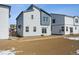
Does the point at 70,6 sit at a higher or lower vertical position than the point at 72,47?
higher

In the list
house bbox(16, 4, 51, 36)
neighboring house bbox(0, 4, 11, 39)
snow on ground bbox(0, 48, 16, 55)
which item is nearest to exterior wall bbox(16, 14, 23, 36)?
house bbox(16, 4, 51, 36)

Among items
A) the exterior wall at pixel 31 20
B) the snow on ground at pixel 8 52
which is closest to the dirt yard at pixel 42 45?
the snow on ground at pixel 8 52

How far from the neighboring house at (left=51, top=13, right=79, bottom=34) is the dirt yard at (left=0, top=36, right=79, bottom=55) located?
0.10m

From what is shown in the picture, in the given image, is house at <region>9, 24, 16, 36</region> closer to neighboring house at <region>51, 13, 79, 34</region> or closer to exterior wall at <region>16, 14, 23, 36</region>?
exterior wall at <region>16, 14, 23, 36</region>

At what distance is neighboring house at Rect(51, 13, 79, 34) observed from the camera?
13.3 ft

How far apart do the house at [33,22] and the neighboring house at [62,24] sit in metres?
0.06

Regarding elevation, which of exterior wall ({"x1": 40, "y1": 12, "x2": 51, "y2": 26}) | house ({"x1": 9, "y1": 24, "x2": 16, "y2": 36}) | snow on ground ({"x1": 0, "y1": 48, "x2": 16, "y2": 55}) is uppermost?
exterior wall ({"x1": 40, "y1": 12, "x2": 51, "y2": 26})

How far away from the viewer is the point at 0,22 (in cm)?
401

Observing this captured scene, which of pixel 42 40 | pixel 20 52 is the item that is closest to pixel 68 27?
pixel 42 40

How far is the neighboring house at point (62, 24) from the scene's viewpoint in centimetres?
406

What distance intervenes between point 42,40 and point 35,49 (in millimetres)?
154
